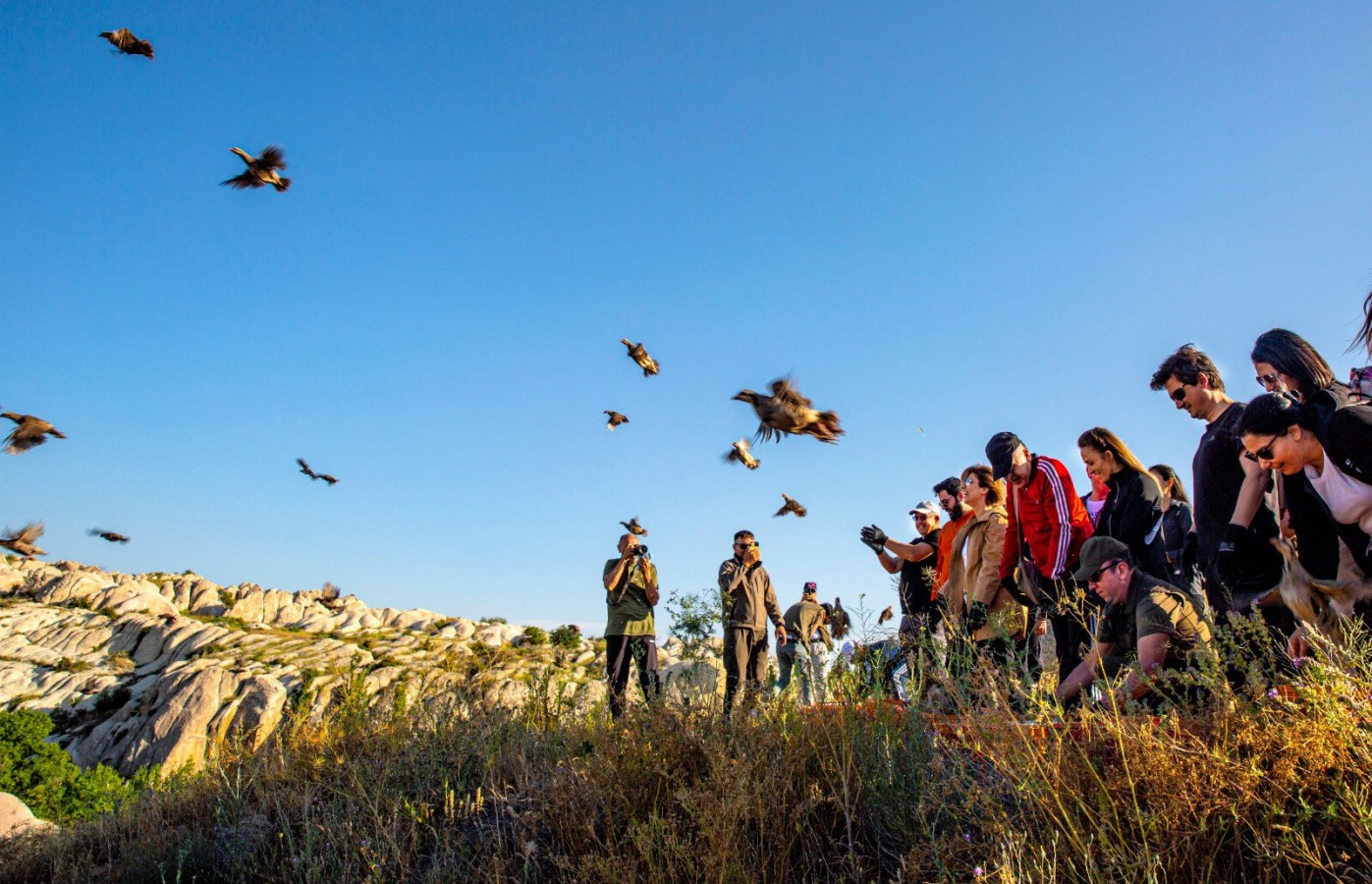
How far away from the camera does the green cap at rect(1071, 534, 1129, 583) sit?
404 cm

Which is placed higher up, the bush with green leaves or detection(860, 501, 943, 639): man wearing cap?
detection(860, 501, 943, 639): man wearing cap

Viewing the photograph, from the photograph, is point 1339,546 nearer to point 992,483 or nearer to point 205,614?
point 992,483

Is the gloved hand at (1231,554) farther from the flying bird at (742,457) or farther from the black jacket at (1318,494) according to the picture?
the flying bird at (742,457)

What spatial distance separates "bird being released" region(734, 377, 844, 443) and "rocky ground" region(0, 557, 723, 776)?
273 centimetres

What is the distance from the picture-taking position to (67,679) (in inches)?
959

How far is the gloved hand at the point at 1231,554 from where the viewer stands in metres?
3.46

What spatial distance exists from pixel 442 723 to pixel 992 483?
3954 millimetres

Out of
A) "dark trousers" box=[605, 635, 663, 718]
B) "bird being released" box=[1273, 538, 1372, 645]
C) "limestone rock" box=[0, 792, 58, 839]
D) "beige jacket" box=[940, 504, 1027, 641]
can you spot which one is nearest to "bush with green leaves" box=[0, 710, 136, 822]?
"limestone rock" box=[0, 792, 58, 839]

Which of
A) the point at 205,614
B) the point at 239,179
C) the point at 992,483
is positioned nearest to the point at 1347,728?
the point at 992,483

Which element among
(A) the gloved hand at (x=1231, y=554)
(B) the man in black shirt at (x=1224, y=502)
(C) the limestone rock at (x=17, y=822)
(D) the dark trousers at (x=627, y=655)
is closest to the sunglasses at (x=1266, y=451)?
(B) the man in black shirt at (x=1224, y=502)

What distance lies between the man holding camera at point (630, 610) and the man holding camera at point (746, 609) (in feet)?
2.41

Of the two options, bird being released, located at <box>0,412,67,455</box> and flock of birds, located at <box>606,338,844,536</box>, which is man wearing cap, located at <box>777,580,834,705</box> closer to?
flock of birds, located at <box>606,338,844,536</box>

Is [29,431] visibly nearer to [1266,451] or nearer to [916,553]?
[916,553]

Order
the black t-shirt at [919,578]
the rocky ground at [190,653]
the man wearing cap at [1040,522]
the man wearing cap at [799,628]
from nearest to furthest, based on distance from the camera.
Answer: the man wearing cap at [1040,522] < the black t-shirt at [919,578] < the man wearing cap at [799,628] < the rocky ground at [190,653]
